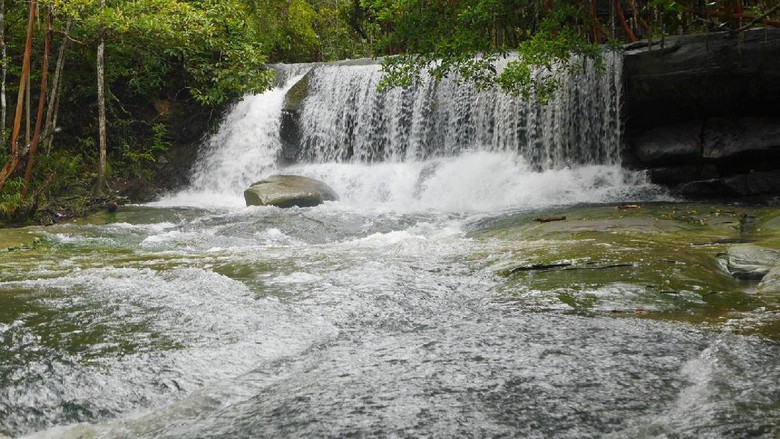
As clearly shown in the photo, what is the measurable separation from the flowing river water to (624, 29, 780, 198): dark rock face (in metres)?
6.23

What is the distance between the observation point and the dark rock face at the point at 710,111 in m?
11.7

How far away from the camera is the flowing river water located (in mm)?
3029

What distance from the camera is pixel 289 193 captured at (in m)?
13.3

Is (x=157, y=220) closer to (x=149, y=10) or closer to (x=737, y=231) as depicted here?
(x=149, y=10)

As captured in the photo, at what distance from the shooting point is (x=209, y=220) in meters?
12.0

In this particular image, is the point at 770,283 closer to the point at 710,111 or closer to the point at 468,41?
the point at 468,41

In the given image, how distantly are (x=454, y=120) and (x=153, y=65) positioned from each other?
7193 millimetres

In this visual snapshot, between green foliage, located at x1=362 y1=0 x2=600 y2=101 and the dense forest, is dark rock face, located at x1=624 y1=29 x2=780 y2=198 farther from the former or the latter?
green foliage, located at x1=362 y1=0 x2=600 y2=101

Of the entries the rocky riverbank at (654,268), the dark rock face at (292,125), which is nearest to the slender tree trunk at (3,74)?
the dark rock face at (292,125)

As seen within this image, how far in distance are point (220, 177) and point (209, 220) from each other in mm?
4929

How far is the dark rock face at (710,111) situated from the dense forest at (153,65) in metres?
0.61

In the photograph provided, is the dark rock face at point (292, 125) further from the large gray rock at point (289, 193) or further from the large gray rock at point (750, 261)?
the large gray rock at point (750, 261)

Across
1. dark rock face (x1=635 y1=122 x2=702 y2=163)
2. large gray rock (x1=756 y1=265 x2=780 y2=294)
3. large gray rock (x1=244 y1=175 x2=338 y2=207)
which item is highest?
dark rock face (x1=635 y1=122 x2=702 y2=163)

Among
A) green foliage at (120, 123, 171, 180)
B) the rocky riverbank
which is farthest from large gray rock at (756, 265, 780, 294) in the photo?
green foliage at (120, 123, 171, 180)
